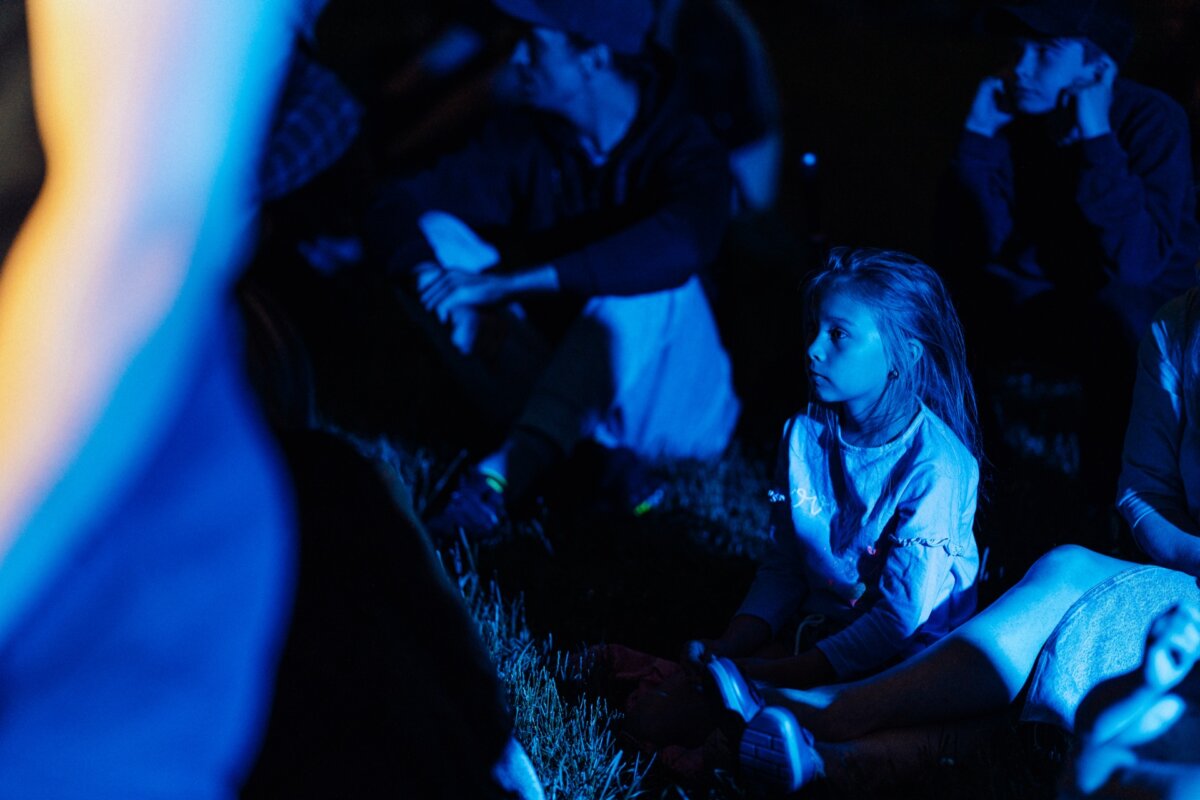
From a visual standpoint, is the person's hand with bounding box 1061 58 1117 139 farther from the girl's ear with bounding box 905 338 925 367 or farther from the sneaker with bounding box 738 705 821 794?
the sneaker with bounding box 738 705 821 794

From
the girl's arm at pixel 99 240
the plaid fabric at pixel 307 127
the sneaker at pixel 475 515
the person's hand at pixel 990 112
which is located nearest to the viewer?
the girl's arm at pixel 99 240

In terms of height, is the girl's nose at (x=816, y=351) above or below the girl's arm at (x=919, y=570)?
above

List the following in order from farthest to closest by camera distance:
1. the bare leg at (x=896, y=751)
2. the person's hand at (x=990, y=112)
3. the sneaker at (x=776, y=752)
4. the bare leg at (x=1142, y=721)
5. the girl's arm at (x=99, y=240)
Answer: the person's hand at (x=990, y=112)
the bare leg at (x=896, y=751)
the sneaker at (x=776, y=752)
the bare leg at (x=1142, y=721)
the girl's arm at (x=99, y=240)

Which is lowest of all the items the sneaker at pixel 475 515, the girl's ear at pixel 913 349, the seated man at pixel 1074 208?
the sneaker at pixel 475 515

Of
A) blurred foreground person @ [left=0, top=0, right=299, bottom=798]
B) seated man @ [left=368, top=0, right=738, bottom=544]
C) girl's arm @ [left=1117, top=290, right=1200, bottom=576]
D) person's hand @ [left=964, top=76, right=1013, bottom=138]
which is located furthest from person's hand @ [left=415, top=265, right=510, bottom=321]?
blurred foreground person @ [left=0, top=0, right=299, bottom=798]

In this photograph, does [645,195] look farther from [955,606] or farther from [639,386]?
[955,606]

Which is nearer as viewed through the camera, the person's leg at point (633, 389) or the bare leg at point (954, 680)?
the bare leg at point (954, 680)

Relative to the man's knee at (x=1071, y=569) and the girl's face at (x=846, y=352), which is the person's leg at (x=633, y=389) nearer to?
the girl's face at (x=846, y=352)

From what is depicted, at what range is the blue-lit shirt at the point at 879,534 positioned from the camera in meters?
2.27

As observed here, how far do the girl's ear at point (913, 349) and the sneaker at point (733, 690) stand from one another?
651 millimetres

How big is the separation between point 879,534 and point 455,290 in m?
1.78

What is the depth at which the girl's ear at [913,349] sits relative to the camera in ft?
7.58

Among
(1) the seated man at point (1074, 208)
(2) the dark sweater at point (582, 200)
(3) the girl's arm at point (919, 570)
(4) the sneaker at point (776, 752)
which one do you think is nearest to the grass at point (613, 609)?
(4) the sneaker at point (776, 752)

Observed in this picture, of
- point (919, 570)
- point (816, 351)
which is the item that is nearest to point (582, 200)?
point (816, 351)
